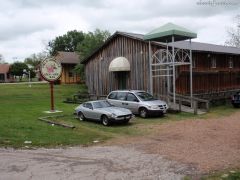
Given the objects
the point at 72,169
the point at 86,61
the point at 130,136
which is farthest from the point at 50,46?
the point at 72,169

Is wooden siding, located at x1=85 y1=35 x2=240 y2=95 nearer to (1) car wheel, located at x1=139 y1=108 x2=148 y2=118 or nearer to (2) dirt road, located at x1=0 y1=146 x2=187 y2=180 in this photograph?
(1) car wheel, located at x1=139 y1=108 x2=148 y2=118

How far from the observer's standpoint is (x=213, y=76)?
107 feet

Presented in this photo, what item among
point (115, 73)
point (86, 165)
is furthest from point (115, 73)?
point (86, 165)

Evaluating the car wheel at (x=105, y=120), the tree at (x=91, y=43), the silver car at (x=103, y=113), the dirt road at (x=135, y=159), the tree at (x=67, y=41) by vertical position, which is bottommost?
the dirt road at (x=135, y=159)

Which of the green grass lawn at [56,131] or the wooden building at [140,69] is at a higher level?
the wooden building at [140,69]

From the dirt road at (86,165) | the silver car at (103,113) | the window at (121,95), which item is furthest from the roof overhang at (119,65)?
the dirt road at (86,165)

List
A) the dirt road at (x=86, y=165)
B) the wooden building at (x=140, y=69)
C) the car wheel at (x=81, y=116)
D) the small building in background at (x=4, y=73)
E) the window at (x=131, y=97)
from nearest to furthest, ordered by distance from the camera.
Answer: the dirt road at (x=86, y=165) → the car wheel at (x=81, y=116) → the window at (x=131, y=97) → the wooden building at (x=140, y=69) → the small building in background at (x=4, y=73)

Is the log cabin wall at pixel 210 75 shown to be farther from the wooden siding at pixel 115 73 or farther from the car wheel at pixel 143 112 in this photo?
the car wheel at pixel 143 112

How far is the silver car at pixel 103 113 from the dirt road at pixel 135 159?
3.28m

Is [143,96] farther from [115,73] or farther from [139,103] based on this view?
[115,73]

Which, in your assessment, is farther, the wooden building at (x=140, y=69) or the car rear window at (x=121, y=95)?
the wooden building at (x=140, y=69)

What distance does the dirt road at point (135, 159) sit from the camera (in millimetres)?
9271

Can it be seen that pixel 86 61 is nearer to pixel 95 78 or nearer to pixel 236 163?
pixel 95 78

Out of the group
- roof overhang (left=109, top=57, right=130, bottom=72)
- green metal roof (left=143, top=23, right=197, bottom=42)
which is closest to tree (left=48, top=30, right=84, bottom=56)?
roof overhang (left=109, top=57, right=130, bottom=72)
